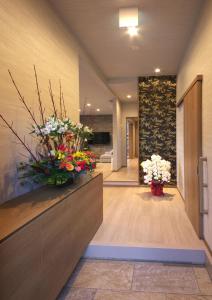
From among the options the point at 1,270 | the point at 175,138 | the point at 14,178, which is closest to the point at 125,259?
the point at 14,178

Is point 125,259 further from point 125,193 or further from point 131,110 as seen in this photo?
point 131,110

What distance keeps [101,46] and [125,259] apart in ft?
11.1

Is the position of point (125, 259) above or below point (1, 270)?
below

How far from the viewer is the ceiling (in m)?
2.99

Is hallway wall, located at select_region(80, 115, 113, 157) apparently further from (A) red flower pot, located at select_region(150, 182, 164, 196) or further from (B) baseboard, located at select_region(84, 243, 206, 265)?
(B) baseboard, located at select_region(84, 243, 206, 265)

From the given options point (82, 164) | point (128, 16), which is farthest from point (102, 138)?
point (82, 164)

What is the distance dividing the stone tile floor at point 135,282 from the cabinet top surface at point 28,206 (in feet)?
2.88

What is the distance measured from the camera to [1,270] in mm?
1171

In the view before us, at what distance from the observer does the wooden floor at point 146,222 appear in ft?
9.67

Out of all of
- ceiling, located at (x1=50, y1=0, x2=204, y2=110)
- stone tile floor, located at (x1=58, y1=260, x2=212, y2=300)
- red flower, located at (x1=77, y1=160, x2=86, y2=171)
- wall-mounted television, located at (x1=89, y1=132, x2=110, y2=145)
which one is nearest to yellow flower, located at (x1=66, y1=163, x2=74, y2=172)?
red flower, located at (x1=77, y1=160, x2=86, y2=171)

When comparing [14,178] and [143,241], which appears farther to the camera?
[143,241]

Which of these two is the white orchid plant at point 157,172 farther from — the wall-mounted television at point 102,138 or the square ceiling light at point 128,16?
the wall-mounted television at point 102,138

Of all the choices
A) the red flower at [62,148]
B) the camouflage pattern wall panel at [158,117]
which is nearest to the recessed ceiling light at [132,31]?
the red flower at [62,148]

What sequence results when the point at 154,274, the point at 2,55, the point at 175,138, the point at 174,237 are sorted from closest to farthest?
the point at 2,55 → the point at 154,274 → the point at 174,237 → the point at 175,138
